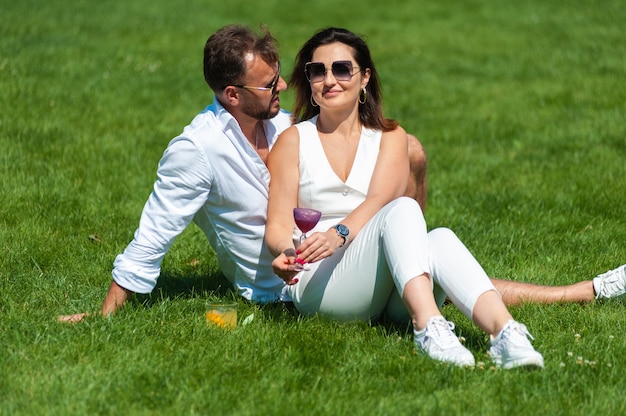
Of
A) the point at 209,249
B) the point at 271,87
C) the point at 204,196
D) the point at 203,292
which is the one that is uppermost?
the point at 271,87

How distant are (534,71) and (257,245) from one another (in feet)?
25.6

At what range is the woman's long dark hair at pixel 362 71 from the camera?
209 inches

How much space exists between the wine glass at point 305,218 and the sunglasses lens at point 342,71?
0.86 m

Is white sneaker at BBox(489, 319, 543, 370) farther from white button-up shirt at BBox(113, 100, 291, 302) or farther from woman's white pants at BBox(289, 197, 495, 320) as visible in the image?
white button-up shirt at BBox(113, 100, 291, 302)

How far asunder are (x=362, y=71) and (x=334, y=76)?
0.20 metres

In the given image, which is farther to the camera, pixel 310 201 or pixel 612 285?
pixel 612 285

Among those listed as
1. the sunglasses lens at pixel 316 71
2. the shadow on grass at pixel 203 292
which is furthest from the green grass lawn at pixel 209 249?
the sunglasses lens at pixel 316 71

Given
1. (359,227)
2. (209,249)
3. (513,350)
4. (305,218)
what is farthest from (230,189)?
(513,350)

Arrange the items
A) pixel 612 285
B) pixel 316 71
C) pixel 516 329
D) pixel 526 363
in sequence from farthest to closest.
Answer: pixel 612 285 < pixel 316 71 < pixel 516 329 < pixel 526 363

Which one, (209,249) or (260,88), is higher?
(260,88)

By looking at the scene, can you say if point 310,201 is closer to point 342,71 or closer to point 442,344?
point 342,71

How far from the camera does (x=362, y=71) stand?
5348 mm

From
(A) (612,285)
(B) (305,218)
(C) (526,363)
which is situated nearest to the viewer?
(C) (526,363)

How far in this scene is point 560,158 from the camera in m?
8.97
